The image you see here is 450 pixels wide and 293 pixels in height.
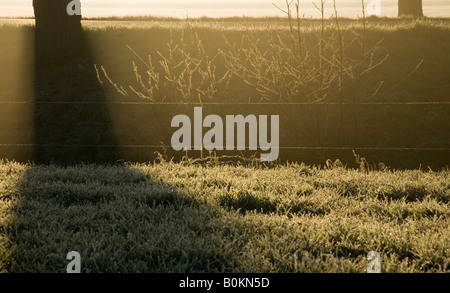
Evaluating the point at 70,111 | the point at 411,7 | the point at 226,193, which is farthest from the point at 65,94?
the point at 411,7

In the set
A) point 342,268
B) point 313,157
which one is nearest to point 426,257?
point 342,268

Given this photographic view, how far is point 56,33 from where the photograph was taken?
11.2 meters

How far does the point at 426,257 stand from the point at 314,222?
854 mm

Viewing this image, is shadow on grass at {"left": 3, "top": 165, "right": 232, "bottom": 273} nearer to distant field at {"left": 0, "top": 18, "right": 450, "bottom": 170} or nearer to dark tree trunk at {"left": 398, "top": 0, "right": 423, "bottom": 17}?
distant field at {"left": 0, "top": 18, "right": 450, "bottom": 170}

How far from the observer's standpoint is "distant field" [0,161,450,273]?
324cm

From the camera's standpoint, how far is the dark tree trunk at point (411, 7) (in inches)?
721

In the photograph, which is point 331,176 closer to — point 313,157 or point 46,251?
point 313,157

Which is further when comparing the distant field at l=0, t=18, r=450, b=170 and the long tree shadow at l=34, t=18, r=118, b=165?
the long tree shadow at l=34, t=18, r=118, b=165

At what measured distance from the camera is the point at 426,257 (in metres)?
3.32

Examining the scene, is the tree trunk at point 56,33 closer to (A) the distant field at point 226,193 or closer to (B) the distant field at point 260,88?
(B) the distant field at point 260,88

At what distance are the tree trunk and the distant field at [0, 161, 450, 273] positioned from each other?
587 cm

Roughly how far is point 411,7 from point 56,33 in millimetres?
12322

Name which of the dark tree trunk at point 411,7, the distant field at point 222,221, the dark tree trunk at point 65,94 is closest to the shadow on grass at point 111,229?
the distant field at point 222,221

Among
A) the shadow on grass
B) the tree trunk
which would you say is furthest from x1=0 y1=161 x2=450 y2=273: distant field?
the tree trunk
